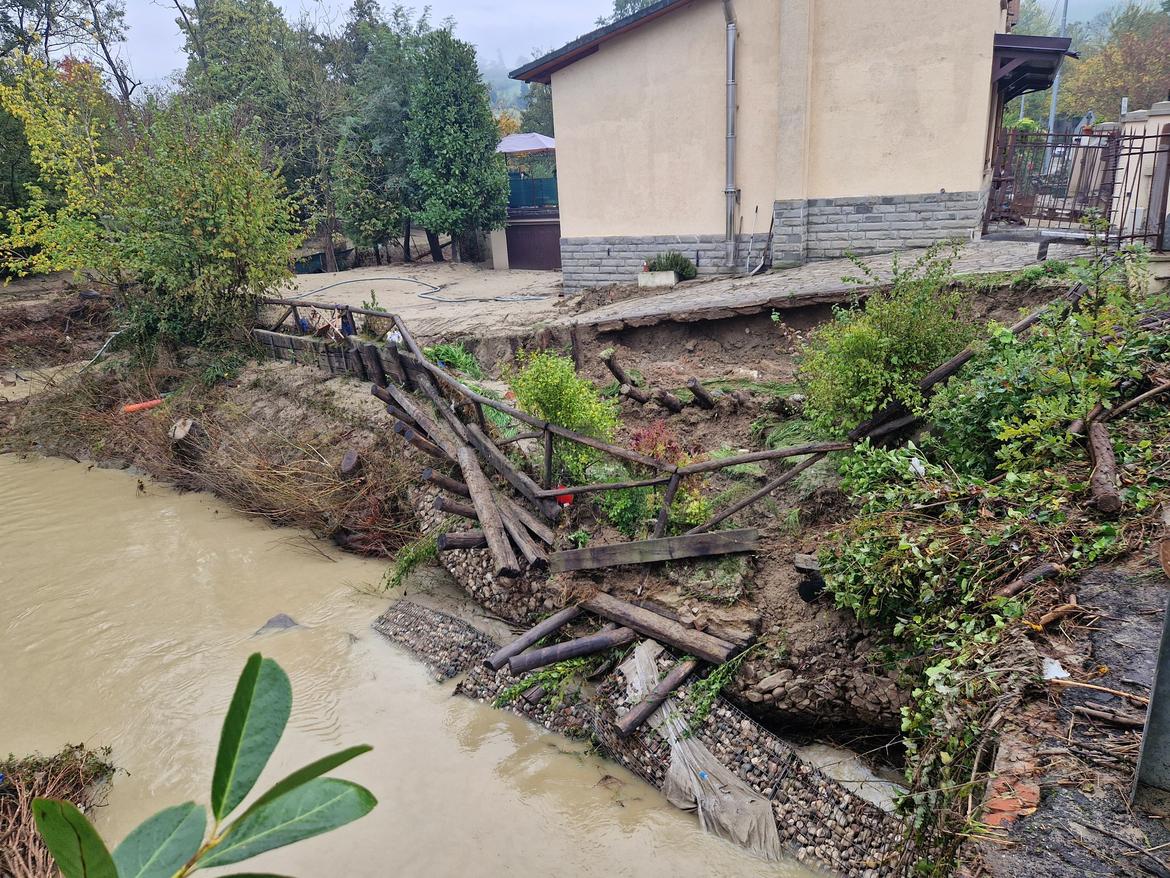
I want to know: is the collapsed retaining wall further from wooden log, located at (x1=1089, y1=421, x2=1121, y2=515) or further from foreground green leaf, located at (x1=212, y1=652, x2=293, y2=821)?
foreground green leaf, located at (x1=212, y1=652, x2=293, y2=821)

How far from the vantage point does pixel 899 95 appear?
11609 millimetres

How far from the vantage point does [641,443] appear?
7.60 m

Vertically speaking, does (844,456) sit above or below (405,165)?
below

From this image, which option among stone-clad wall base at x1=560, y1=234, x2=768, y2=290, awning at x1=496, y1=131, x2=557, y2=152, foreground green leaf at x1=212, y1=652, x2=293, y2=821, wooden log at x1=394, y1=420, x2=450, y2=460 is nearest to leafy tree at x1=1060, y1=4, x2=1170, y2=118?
awning at x1=496, y1=131, x2=557, y2=152

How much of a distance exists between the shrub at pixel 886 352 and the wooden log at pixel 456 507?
3.67 metres

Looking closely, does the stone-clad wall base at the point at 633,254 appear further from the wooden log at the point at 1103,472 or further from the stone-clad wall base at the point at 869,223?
the wooden log at the point at 1103,472

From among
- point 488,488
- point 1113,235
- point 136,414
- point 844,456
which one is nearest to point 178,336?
point 136,414

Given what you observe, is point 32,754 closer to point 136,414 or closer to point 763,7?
point 136,414

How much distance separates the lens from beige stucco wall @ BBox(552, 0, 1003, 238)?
11297 millimetres

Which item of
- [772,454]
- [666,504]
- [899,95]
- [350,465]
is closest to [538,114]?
[899,95]

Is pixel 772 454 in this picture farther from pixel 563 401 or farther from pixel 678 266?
pixel 678 266

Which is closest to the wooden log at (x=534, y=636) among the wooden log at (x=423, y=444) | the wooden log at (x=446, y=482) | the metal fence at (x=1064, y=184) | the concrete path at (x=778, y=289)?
the wooden log at (x=446, y=482)

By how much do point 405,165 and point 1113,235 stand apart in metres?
17.8

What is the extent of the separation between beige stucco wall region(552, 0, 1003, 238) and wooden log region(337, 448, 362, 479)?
7618 millimetres
